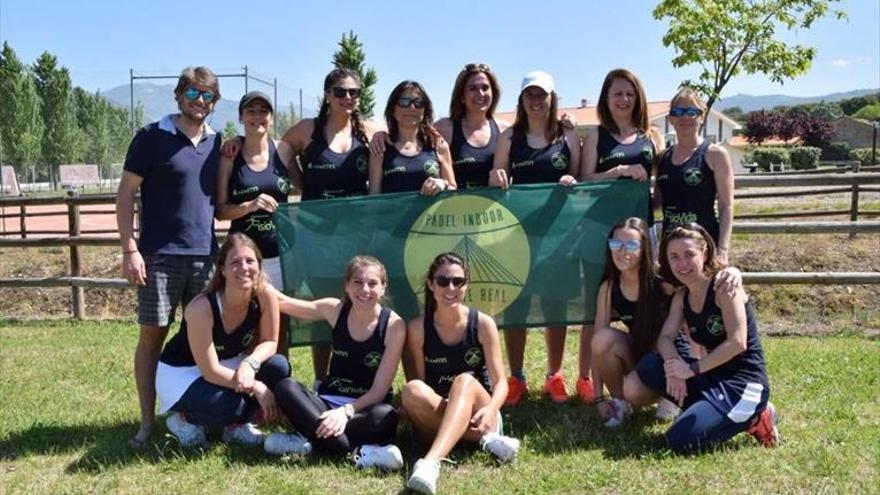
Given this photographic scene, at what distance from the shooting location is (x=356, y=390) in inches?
187

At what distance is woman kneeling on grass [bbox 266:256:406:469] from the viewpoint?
14.6 feet

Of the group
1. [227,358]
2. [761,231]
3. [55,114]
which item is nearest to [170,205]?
[227,358]

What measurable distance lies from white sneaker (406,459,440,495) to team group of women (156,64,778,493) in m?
0.01

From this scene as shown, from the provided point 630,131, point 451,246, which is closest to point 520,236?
point 451,246

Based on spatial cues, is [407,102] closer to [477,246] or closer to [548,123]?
[548,123]

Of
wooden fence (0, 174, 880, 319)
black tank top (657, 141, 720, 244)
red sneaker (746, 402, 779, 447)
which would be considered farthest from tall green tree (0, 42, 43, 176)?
red sneaker (746, 402, 779, 447)

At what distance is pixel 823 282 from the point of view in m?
8.07

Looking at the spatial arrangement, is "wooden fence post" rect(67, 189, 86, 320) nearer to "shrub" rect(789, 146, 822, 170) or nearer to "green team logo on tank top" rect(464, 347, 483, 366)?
"green team logo on tank top" rect(464, 347, 483, 366)

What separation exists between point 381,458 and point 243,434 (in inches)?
40.4

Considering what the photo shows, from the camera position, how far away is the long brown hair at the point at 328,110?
5105 mm

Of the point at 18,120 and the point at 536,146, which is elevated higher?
the point at 18,120

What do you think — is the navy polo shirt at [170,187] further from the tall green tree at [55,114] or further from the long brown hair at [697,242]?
the tall green tree at [55,114]

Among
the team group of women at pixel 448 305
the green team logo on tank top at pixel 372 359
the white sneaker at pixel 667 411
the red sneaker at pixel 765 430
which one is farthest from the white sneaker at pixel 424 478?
the red sneaker at pixel 765 430

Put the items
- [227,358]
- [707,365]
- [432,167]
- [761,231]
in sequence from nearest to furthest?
1. [707,365]
2. [227,358]
3. [432,167]
4. [761,231]
